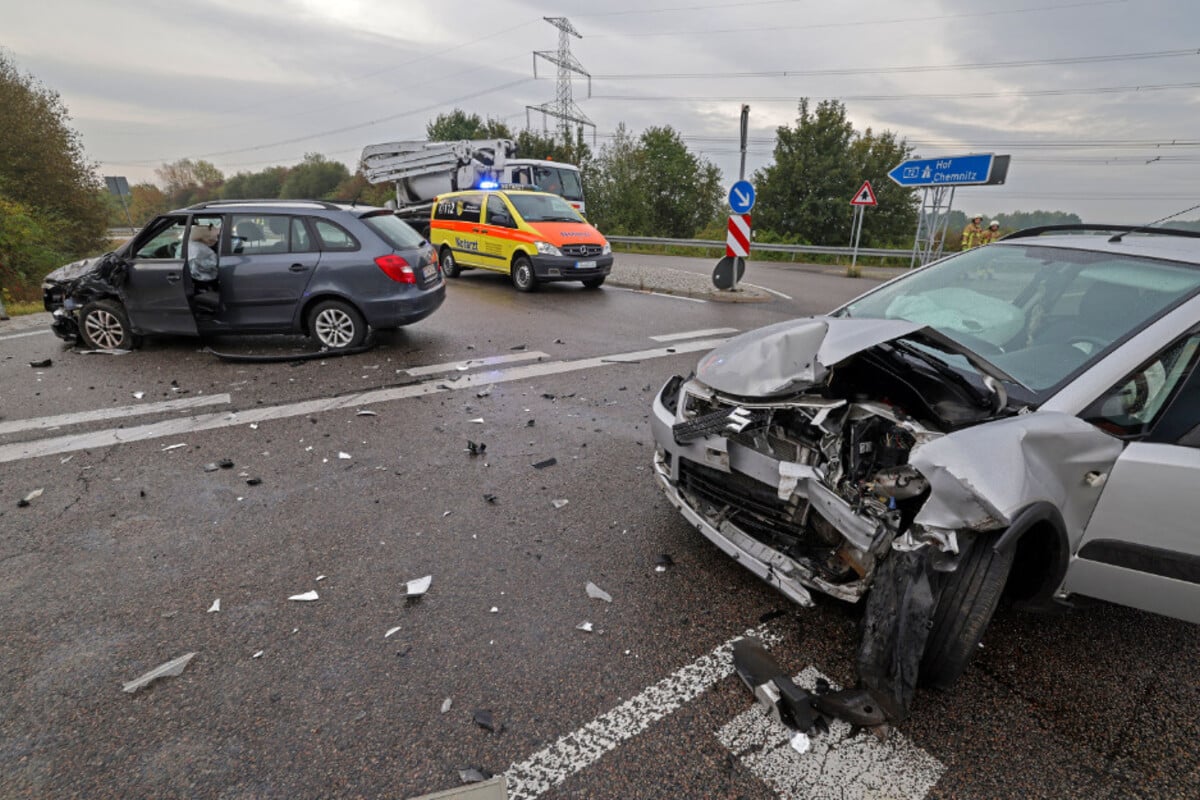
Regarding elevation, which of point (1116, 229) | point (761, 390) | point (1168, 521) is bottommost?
point (1168, 521)

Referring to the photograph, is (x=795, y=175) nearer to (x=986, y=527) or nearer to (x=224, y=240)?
(x=224, y=240)

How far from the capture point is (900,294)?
3.49 m

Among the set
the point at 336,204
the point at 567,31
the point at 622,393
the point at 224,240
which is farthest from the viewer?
the point at 567,31

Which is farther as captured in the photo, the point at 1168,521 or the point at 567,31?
the point at 567,31

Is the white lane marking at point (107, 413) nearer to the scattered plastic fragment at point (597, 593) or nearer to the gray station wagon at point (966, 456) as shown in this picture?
the scattered plastic fragment at point (597, 593)

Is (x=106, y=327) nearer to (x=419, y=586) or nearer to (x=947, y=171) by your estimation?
(x=419, y=586)

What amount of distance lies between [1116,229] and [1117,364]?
141 centimetres

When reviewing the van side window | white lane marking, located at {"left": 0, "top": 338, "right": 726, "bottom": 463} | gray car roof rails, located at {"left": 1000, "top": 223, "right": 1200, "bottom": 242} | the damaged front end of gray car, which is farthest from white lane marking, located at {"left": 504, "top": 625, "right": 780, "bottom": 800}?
the van side window

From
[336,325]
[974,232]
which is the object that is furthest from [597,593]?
[974,232]

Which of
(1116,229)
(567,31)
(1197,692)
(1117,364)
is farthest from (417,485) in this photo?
(567,31)

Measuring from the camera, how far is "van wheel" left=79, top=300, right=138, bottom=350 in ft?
21.9

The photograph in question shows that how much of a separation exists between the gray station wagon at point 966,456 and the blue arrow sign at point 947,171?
36.3ft

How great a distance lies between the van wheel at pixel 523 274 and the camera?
11203 millimetres

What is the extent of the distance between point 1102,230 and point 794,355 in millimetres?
2069
